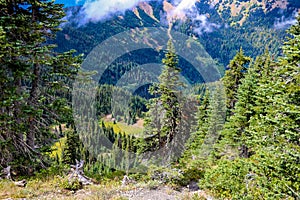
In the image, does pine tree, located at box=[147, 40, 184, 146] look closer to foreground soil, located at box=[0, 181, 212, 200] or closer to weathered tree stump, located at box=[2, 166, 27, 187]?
foreground soil, located at box=[0, 181, 212, 200]

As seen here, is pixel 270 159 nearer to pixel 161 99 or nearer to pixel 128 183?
pixel 128 183

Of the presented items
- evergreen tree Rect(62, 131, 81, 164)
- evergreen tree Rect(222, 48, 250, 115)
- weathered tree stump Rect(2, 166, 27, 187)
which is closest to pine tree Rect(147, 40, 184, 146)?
Answer: weathered tree stump Rect(2, 166, 27, 187)

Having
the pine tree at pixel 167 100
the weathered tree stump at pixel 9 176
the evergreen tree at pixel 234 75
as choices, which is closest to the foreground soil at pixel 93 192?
the weathered tree stump at pixel 9 176

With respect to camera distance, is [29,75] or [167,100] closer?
[29,75]

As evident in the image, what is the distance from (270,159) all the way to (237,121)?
12.2 meters

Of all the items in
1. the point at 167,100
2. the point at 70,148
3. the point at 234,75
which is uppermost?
the point at 234,75

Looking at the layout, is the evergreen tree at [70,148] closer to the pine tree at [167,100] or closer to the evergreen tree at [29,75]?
the pine tree at [167,100]

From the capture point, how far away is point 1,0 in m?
11.7

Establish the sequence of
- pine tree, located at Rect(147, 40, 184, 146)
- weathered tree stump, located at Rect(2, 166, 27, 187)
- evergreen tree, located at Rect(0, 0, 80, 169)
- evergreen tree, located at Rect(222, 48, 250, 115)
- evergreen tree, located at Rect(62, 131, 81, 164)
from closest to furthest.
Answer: weathered tree stump, located at Rect(2, 166, 27, 187) → evergreen tree, located at Rect(0, 0, 80, 169) → pine tree, located at Rect(147, 40, 184, 146) → evergreen tree, located at Rect(222, 48, 250, 115) → evergreen tree, located at Rect(62, 131, 81, 164)

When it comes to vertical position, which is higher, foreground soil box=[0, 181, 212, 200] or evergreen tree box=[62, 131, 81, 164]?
foreground soil box=[0, 181, 212, 200]

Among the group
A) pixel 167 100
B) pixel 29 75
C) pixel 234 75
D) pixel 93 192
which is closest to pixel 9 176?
pixel 93 192

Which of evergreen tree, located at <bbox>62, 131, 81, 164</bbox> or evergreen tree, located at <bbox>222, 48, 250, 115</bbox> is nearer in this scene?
evergreen tree, located at <bbox>222, 48, 250, 115</bbox>

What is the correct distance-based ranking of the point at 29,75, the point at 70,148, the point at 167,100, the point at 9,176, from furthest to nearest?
the point at 70,148 → the point at 167,100 → the point at 29,75 → the point at 9,176

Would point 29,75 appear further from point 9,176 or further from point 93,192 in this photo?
point 93,192
